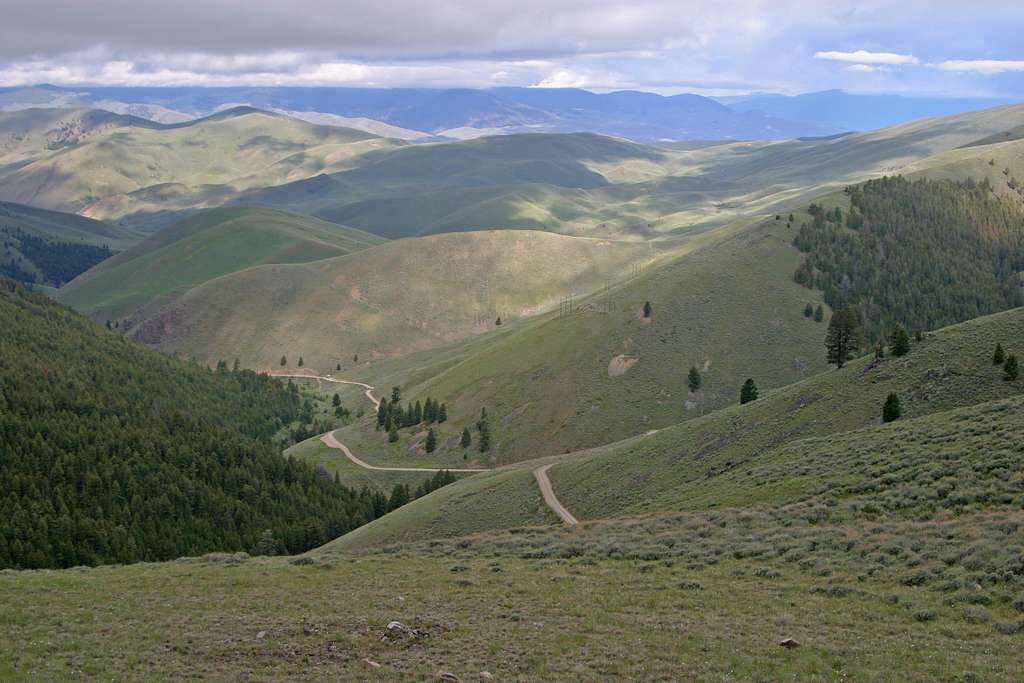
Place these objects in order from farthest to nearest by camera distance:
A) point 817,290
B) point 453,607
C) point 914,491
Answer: point 817,290 < point 914,491 < point 453,607

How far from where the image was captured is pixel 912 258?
17412 cm

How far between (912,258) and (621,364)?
77.7 metres

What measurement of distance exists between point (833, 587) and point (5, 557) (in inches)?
3411

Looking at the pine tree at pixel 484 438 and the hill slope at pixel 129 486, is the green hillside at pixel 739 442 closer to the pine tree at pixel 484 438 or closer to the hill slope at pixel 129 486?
the hill slope at pixel 129 486

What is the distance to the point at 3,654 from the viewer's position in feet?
103

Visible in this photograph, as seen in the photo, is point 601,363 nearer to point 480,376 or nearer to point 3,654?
point 480,376

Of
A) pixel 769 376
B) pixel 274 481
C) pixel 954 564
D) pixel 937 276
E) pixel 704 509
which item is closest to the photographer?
pixel 954 564

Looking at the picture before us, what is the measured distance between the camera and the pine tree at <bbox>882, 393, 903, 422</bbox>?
65875 mm

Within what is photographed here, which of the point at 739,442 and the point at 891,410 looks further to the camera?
the point at 739,442

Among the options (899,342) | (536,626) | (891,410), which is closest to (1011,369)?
(891,410)

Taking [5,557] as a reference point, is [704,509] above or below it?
above

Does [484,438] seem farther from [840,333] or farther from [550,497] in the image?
[840,333]

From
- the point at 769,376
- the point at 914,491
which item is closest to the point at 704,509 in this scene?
the point at 914,491

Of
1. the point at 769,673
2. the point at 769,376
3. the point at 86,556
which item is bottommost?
the point at 86,556
